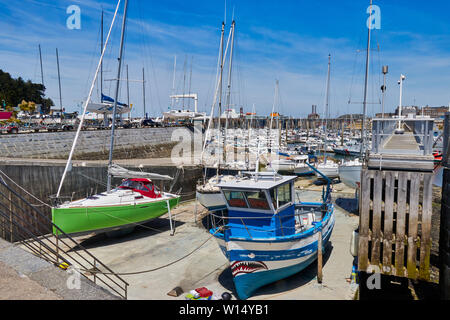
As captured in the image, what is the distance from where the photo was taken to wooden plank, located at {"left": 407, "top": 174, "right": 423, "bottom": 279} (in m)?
8.71

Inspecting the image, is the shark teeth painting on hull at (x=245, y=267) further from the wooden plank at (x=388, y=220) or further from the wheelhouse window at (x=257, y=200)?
the wooden plank at (x=388, y=220)

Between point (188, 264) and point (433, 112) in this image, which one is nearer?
point (188, 264)

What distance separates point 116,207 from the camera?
1606 centimetres

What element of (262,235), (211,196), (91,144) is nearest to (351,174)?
(211,196)

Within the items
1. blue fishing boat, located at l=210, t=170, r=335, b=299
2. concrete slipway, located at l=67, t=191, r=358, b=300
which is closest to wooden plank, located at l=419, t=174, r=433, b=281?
concrete slipway, located at l=67, t=191, r=358, b=300

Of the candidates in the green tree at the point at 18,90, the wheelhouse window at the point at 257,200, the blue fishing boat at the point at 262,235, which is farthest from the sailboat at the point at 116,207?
the green tree at the point at 18,90

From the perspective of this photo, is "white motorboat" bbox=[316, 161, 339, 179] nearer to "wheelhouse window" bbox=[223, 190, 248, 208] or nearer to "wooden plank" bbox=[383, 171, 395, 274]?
"wheelhouse window" bbox=[223, 190, 248, 208]

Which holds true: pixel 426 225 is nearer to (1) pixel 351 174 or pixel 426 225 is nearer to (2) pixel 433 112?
(1) pixel 351 174

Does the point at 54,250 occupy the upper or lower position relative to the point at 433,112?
lower

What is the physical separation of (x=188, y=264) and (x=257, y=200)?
14.6 ft

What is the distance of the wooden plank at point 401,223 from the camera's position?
8.80 meters
